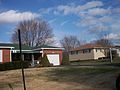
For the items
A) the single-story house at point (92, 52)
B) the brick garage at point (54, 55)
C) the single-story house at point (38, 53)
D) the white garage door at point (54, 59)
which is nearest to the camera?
the single-story house at point (38, 53)

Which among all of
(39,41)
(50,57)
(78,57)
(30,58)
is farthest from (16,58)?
(78,57)

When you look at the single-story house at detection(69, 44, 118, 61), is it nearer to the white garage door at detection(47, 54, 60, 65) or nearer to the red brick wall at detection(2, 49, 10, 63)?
the white garage door at detection(47, 54, 60, 65)

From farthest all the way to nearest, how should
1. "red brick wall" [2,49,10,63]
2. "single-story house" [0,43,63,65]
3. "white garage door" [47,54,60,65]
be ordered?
"white garage door" [47,54,60,65]
"single-story house" [0,43,63,65]
"red brick wall" [2,49,10,63]

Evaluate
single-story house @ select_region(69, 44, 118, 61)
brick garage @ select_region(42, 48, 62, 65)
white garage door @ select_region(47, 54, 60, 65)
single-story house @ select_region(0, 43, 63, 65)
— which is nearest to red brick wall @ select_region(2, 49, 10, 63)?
single-story house @ select_region(0, 43, 63, 65)

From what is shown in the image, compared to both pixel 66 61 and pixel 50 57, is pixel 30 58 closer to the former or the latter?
pixel 50 57

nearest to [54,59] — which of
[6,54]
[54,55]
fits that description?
[54,55]

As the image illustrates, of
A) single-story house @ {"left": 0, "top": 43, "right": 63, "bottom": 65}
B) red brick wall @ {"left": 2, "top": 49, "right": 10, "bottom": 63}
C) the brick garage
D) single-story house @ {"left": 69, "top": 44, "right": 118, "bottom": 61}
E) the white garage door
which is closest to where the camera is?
red brick wall @ {"left": 2, "top": 49, "right": 10, "bottom": 63}

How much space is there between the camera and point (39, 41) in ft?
229

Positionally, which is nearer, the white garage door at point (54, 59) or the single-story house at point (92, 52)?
the white garage door at point (54, 59)

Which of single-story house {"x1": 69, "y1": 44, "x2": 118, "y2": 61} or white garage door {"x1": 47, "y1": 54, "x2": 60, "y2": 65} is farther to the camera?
single-story house {"x1": 69, "y1": 44, "x2": 118, "y2": 61}

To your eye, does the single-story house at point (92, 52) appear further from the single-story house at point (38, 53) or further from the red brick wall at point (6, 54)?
the red brick wall at point (6, 54)

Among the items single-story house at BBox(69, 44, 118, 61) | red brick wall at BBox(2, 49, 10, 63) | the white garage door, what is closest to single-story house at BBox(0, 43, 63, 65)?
the white garage door

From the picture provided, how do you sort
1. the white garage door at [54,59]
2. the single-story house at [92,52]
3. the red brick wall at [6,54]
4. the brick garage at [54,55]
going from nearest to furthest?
the red brick wall at [6,54] < the brick garage at [54,55] < the white garage door at [54,59] < the single-story house at [92,52]

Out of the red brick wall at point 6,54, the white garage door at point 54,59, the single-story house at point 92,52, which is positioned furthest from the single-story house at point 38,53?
the single-story house at point 92,52
